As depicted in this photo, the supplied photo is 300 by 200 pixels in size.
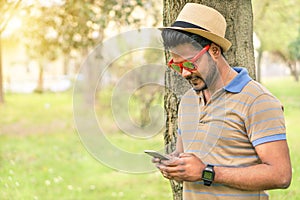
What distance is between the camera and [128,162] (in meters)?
1.98

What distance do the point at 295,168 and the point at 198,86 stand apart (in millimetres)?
4478

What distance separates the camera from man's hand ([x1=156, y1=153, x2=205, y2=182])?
1653 mm

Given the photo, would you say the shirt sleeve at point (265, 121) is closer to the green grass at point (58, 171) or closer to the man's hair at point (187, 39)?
the man's hair at point (187, 39)

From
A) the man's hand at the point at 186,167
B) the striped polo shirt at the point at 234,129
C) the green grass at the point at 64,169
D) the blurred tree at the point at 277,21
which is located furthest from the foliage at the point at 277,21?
the man's hand at the point at 186,167

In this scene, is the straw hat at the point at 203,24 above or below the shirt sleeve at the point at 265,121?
above

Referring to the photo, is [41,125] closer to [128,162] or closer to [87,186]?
[87,186]

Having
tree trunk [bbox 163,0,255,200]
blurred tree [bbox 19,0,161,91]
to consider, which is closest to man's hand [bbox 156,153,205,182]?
tree trunk [bbox 163,0,255,200]

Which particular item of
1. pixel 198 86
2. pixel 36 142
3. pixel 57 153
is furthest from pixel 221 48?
pixel 36 142

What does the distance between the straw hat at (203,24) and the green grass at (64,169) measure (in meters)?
0.91

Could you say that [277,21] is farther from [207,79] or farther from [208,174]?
[208,174]

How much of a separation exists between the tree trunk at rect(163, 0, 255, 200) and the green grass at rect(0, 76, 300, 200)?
0.22m

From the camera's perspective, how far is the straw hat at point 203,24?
1727 mm

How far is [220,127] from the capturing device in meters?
1.71

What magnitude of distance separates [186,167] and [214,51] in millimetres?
437
